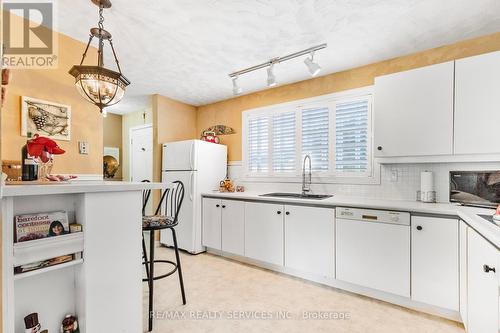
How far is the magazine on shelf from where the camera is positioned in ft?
3.54

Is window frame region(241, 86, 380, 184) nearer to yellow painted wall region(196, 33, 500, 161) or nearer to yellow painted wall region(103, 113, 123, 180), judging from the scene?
yellow painted wall region(196, 33, 500, 161)

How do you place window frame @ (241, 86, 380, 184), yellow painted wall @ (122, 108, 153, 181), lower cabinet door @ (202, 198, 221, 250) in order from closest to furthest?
window frame @ (241, 86, 380, 184)
lower cabinet door @ (202, 198, 221, 250)
yellow painted wall @ (122, 108, 153, 181)

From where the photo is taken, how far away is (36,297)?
1.22 metres

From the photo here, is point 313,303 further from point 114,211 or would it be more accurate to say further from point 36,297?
point 36,297

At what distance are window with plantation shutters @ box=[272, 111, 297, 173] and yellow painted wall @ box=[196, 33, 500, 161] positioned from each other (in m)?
0.27

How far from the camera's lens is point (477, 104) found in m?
1.99

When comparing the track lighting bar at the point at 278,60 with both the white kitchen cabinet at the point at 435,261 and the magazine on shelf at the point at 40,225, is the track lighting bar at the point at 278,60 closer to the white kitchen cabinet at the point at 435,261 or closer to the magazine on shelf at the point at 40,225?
the white kitchen cabinet at the point at 435,261

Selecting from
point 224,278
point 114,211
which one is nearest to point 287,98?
point 224,278

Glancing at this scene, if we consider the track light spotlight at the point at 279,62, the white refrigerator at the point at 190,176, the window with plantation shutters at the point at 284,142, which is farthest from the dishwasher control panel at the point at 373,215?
the white refrigerator at the point at 190,176

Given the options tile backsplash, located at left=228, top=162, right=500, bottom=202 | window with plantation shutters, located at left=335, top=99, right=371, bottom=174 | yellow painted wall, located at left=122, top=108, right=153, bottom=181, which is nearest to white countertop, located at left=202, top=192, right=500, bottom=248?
tile backsplash, located at left=228, top=162, right=500, bottom=202

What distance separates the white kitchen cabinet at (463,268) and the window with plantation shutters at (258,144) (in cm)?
238

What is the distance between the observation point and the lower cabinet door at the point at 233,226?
124 inches

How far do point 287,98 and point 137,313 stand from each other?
3075mm

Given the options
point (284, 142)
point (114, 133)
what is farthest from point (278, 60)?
point (114, 133)
